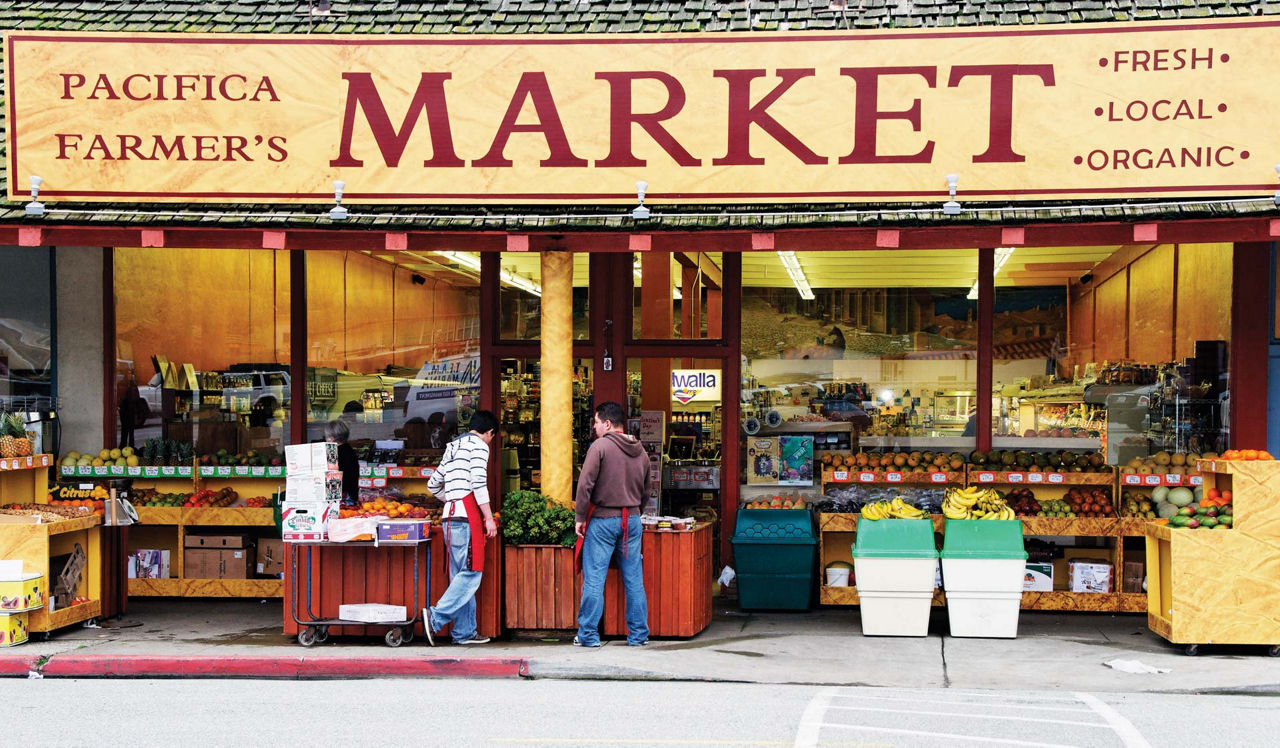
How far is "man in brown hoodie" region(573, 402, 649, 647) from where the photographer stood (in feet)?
32.6

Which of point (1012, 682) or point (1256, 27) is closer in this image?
point (1012, 682)

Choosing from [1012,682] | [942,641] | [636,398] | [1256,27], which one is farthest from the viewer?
[636,398]

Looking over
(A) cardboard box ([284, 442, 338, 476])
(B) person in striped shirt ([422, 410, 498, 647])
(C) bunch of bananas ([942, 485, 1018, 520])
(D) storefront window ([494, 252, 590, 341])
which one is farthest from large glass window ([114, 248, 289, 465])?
(C) bunch of bananas ([942, 485, 1018, 520])

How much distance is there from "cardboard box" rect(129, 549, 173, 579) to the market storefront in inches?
6.7

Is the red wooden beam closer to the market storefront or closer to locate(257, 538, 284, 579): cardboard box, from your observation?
the market storefront

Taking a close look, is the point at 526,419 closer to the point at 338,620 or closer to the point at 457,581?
the point at 457,581

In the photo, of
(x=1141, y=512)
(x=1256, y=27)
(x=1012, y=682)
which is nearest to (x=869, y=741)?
(x=1012, y=682)

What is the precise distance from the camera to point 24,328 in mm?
12898

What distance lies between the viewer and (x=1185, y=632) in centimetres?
975

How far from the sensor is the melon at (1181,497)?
37.2 ft

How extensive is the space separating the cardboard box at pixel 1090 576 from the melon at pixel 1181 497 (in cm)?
86

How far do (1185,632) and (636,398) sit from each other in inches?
223

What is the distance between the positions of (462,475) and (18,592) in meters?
3.77

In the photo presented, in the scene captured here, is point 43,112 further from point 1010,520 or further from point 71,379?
point 1010,520
